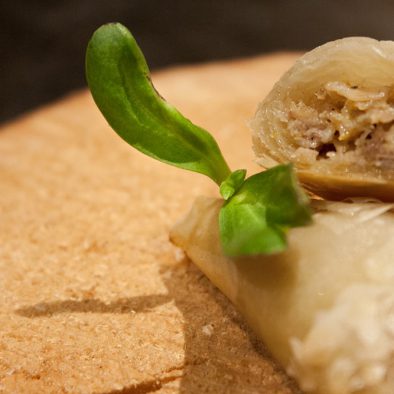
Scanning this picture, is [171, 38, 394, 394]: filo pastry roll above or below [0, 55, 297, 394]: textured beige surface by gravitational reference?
above

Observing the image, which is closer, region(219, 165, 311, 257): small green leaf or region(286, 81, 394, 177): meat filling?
region(219, 165, 311, 257): small green leaf

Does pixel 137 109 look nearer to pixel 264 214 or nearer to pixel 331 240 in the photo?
pixel 264 214

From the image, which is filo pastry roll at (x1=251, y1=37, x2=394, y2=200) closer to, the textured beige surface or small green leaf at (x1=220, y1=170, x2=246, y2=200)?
small green leaf at (x1=220, y1=170, x2=246, y2=200)

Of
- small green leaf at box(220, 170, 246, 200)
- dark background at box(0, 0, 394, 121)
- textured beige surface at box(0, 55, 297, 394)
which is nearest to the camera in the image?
textured beige surface at box(0, 55, 297, 394)

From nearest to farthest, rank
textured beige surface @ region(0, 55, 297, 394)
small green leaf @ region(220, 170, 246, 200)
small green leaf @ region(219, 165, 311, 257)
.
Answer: small green leaf @ region(219, 165, 311, 257), textured beige surface @ region(0, 55, 297, 394), small green leaf @ region(220, 170, 246, 200)

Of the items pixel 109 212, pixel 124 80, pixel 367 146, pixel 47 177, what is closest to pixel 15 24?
pixel 47 177

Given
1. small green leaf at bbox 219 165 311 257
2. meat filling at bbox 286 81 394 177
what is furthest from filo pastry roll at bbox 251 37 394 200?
small green leaf at bbox 219 165 311 257

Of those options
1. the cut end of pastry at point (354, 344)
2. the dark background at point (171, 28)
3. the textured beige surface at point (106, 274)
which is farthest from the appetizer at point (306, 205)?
the dark background at point (171, 28)

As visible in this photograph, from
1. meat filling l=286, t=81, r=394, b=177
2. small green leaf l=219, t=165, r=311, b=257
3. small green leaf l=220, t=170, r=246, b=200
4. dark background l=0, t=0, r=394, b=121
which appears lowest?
dark background l=0, t=0, r=394, b=121
